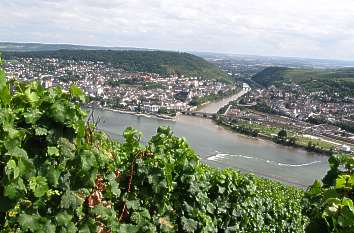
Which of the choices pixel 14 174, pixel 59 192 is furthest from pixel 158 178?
pixel 14 174

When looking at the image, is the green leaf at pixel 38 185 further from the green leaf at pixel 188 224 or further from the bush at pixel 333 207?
the green leaf at pixel 188 224

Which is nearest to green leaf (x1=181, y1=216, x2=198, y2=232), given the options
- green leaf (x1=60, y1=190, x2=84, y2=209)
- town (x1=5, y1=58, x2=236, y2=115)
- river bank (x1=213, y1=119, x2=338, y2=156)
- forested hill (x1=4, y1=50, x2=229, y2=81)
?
green leaf (x1=60, y1=190, x2=84, y2=209)

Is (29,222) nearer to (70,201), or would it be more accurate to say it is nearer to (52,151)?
(70,201)

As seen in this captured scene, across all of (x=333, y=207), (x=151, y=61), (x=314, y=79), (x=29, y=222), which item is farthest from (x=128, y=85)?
(x=333, y=207)

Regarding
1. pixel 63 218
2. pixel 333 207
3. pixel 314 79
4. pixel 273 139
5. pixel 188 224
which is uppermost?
pixel 333 207

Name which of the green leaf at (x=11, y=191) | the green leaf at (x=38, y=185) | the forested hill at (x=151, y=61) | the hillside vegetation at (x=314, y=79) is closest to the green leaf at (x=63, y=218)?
the green leaf at (x=38, y=185)

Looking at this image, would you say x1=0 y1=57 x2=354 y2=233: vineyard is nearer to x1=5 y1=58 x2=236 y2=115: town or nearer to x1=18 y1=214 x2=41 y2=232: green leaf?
x1=18 y1=214 x2=41 y2=232: green leaf

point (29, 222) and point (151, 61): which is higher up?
point (29, 222)
